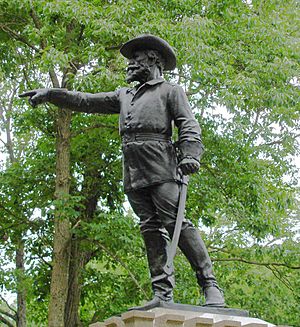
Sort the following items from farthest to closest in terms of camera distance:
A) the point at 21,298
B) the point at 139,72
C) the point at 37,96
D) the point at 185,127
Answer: the point at 21,298 → the point at 37,96 → the point at 139,72 → the point at 185,127

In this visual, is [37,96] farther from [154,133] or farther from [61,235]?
[61,235]

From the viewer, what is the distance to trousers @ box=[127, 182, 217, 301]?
582cm

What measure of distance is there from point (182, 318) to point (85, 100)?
225 centimetres

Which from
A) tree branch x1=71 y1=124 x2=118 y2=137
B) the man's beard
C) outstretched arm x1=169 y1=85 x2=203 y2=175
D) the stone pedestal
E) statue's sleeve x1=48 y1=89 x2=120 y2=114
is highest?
tree branch x1=71 y1=124 x2=118 y2=137

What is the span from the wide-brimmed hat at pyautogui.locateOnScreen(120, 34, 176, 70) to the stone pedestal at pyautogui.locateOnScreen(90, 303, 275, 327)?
81.8 inches

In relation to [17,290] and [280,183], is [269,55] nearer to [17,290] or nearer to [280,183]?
[280,183]

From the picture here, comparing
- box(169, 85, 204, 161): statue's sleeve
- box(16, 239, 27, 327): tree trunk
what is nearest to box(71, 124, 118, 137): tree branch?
box(16, 239, 27, 327): tree trunk

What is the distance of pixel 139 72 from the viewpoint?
6.23 m

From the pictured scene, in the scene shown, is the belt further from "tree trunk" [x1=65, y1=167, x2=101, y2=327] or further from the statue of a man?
"tree trunk" [x1=65, y1=167, x2=101, y2=327]

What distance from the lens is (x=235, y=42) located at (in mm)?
14281

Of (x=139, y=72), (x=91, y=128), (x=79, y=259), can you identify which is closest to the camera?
(x=139, y=72)

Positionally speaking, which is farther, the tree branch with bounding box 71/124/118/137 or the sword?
the tree branch with bounding box 71/124/118/137

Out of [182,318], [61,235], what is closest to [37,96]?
[182,318]

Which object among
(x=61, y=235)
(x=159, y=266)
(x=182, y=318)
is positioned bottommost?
(x=182, y=318)
